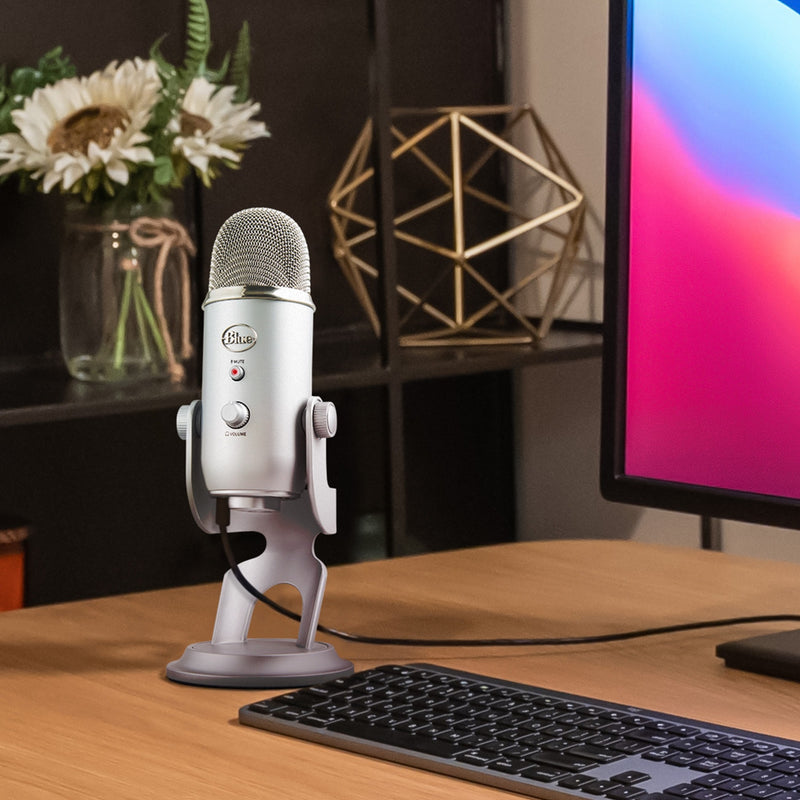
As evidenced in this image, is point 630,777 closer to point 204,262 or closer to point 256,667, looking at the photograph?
point 256,667

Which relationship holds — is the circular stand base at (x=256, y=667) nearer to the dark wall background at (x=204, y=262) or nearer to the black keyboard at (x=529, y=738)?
the black keyboard at (x=529, y=738)

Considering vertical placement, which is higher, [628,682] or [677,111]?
[677,111]

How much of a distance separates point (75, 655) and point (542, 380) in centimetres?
162

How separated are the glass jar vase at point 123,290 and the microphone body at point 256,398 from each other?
0.96 m

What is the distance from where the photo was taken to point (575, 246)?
2.29 m

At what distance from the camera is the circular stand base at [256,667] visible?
97 cm

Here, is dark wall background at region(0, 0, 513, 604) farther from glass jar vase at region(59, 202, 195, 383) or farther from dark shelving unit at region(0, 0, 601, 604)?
glass jar vase at region(59, 202, 195, 383)

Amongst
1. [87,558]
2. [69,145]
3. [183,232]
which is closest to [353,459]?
[87,558]

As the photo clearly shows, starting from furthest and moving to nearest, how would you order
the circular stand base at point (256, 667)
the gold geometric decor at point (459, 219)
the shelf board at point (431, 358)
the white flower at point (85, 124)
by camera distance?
1. the gold geometric decor at point (459, 219)
2. the shelf board at point (431, 358)
3. the white flower at point (85, 124)
4. the circular stand base at point (256, 667)

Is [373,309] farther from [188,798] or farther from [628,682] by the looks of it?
[188,798]

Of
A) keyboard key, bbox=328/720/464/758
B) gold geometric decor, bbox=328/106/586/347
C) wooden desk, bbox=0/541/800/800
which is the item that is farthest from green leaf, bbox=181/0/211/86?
keyboard key, bbox=328/720/464/758

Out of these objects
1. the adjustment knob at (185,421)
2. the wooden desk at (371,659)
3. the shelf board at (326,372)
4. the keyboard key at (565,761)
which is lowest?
the wooden desk at (371,659)

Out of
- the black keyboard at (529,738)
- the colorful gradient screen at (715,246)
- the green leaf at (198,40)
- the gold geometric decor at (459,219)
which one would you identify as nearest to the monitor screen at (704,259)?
the colorful gradient screen at (715,246)

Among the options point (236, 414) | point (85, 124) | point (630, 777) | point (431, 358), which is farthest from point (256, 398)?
point (431, 358)
